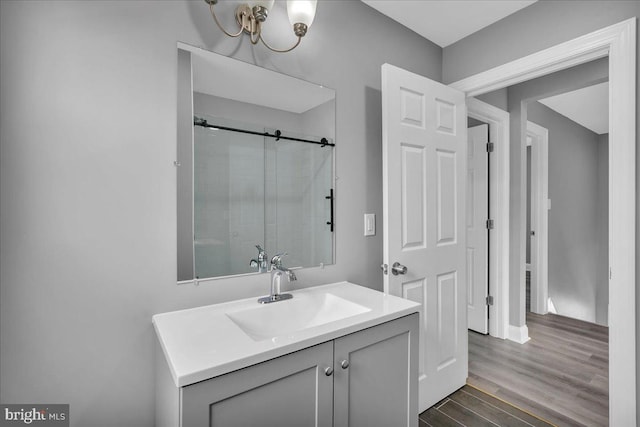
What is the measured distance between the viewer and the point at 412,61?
7.09 feet

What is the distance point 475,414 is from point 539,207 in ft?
8.55

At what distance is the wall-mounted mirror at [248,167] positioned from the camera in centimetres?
130

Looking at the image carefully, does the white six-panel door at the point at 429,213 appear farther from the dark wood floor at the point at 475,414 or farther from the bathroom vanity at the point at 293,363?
the bathroom vanity at the point at 293,363

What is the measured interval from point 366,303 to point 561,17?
1892mm

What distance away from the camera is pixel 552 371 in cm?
236

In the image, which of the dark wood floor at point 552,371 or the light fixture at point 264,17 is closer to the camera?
the light fixture at point 264,17

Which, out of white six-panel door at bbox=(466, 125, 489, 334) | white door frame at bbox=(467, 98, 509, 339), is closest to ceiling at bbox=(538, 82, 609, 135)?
white door frame at bbox=(467, 98, 509, 339)

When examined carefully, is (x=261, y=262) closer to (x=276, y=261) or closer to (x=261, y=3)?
(x=276, y=261)

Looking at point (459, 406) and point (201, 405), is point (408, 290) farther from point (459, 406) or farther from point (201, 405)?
point (201, 405)

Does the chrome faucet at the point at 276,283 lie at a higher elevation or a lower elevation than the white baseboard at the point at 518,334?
higher

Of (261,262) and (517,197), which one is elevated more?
(517,197)

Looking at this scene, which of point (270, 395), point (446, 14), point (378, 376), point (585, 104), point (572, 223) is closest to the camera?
point (270, 395)

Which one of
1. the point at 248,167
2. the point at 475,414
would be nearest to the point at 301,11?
the point at 248,167

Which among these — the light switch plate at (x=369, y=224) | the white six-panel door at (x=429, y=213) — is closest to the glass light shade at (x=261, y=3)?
the white six-panel door at (x=429, y=213)
